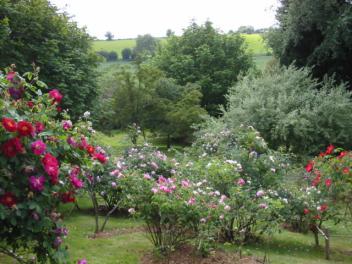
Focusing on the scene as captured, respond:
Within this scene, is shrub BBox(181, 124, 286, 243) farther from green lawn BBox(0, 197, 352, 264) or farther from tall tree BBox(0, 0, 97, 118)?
tall tree BBox(0, 0, 97, 118)

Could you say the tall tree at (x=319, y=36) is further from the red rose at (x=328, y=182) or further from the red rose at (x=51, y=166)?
the red rose at (x=51, y=166)

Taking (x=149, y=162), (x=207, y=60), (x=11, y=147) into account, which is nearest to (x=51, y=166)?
(x=11, y=147)

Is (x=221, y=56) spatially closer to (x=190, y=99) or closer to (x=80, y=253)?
(x=190, y=99)

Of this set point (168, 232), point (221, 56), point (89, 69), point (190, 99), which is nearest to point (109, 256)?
point (168, 232)

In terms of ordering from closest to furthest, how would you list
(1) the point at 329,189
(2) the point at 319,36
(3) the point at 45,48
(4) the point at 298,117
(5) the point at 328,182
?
(5) the point at 328,182 < (1) the point at 329,189 < (3) the point at 45,48 < (4) the point at 298,117 < (2) the point at 319,36

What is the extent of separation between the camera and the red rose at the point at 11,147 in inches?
123

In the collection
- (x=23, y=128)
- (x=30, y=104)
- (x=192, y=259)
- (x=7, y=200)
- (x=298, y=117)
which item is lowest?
(x=192, y=259)

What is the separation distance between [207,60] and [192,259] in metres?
25.5

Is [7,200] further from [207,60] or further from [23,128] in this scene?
[207,60]

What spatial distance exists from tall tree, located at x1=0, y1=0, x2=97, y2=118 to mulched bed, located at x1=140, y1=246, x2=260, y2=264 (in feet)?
23.6

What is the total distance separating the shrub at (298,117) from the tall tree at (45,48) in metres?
6.19

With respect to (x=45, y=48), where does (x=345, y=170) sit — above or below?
below

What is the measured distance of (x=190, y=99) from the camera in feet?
83.2

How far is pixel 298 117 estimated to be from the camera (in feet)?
51.6
